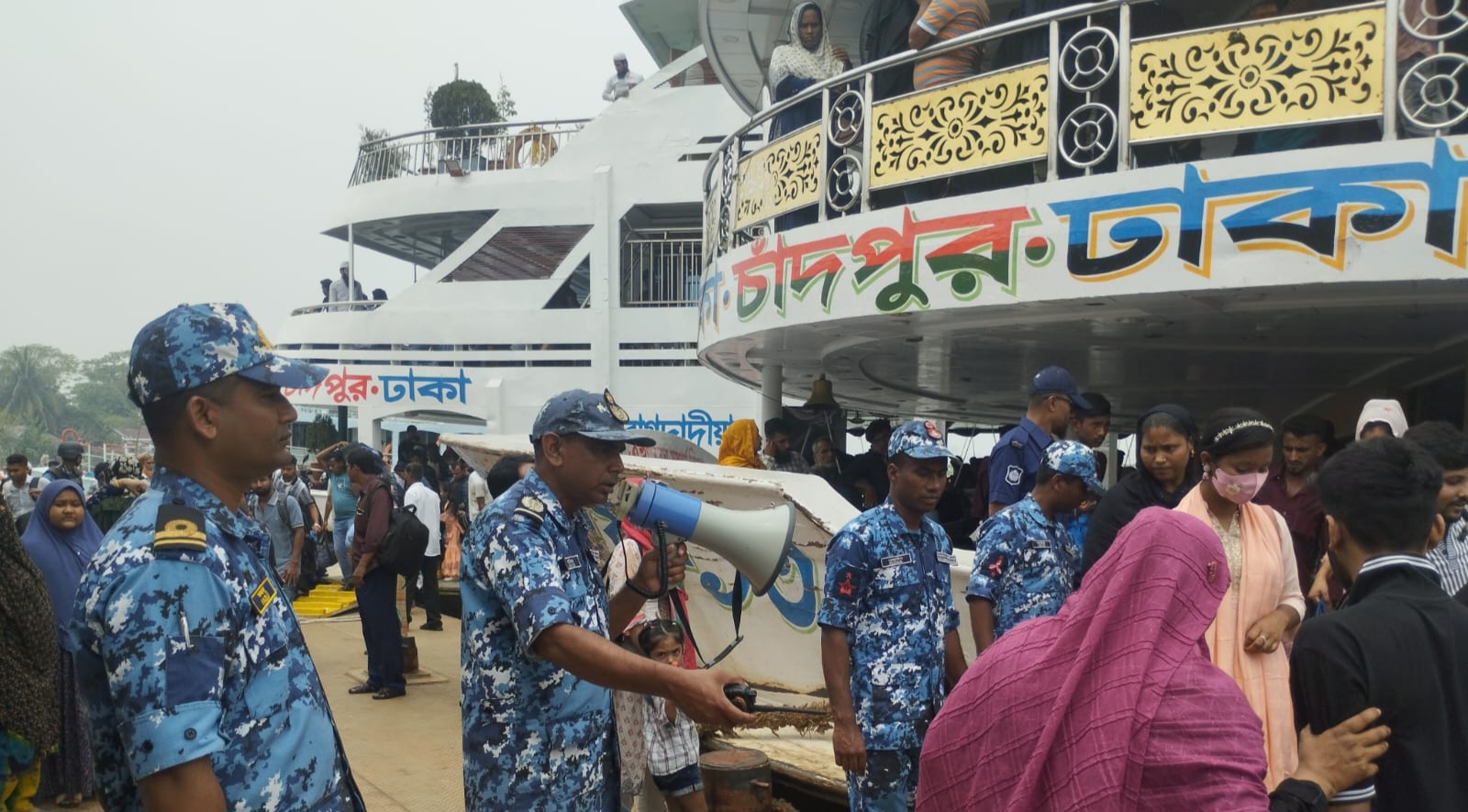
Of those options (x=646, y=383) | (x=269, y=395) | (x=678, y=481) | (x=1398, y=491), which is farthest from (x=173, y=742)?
(x=646, y=383)

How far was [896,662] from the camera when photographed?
3559 mm

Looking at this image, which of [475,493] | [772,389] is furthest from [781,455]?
[475,493]

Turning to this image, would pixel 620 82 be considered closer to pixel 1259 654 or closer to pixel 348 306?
pixel 348 306

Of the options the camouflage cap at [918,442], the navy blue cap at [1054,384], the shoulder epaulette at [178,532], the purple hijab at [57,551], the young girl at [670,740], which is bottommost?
the young girl at [670,740]

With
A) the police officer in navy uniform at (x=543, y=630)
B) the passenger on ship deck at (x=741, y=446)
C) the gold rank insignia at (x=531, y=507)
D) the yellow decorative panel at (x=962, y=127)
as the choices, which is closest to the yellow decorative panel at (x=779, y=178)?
the yellow decorative panel at (x=962, y=127)

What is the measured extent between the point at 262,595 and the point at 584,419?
1028mm

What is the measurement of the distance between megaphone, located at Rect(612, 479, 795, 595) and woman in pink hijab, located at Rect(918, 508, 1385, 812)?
4.02 ft

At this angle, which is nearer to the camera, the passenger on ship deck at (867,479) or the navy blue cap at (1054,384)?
the navy blue cap at (1054,384)

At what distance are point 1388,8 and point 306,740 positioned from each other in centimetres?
581

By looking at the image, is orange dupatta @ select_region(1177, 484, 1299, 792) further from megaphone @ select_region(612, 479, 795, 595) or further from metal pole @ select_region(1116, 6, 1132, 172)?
metal pole @ select_region(1116, 6, 1132, 172)

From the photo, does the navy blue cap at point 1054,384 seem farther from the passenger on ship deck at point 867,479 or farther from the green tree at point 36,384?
the green tree at point 36,384

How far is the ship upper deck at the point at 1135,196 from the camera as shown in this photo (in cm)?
542

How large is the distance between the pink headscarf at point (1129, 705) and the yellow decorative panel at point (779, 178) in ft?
19.8

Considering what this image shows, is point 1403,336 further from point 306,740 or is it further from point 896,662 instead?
point 306,740
